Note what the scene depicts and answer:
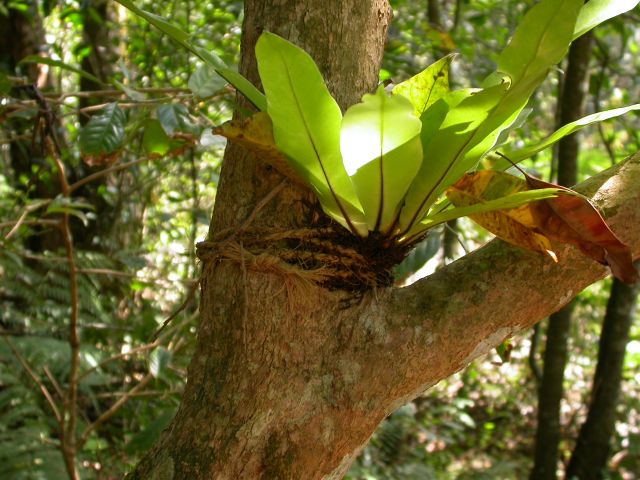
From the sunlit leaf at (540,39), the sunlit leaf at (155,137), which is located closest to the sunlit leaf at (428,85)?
the sunlit leaf at (540,39)

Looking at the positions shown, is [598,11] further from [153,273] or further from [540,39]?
[153,273]

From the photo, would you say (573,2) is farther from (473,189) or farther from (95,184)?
(95,184)

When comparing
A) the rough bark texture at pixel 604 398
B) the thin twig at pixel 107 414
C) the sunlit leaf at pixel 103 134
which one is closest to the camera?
the sunlit leaf at pixel 103 134

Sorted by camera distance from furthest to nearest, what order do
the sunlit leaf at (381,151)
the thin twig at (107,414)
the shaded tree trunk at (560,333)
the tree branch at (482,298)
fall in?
1. the shaded tree trunk at (560,333)
2. the thin twig at (107,414)
3. the tree branch at (482,298)
4. the sunlit leaf at (381,151)

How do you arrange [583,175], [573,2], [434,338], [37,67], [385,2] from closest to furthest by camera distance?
[573,2], [434,338], [385,2], [37,67], [583,175]

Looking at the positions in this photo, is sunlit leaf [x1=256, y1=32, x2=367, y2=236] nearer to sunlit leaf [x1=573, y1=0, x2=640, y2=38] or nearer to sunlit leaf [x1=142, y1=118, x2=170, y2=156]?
sunlit leaf [x1=573, y1=0, x2=640, y2=38]

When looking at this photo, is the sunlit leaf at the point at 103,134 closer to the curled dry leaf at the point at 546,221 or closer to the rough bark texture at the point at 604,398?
the curled dry leaf at the point at 546,221

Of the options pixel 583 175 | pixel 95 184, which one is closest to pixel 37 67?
pixel 95 184
